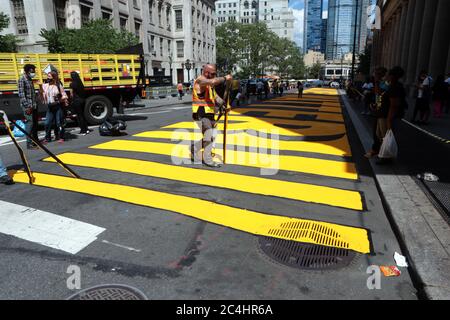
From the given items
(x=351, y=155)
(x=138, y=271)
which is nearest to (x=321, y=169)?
(x=351, y=155)

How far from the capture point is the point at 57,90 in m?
8.88

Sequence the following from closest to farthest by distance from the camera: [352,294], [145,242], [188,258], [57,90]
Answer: [352,294] → [188,258] → [145,242] → [57,90]

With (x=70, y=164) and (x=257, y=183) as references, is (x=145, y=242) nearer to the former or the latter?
(x=257, y=183)

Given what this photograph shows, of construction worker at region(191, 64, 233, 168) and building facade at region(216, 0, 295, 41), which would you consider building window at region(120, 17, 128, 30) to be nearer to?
construction worker at region(191, 64, 233, 168)

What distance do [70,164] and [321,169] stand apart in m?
4.99

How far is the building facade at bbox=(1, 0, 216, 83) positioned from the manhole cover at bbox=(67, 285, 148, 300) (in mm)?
34777

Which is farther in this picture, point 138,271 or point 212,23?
point 212,23

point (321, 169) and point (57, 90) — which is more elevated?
point (57, 90)

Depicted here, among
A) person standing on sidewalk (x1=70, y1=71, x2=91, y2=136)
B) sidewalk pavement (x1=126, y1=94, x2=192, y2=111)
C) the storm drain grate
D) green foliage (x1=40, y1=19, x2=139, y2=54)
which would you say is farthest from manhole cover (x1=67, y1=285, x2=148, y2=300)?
green foliage (x1=40, y1=19, x2=139, y2=54)

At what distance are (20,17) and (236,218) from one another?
3752 cm

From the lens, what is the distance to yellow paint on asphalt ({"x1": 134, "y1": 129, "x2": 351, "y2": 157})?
26.9ft

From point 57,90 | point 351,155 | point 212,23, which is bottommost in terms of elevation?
point 351,155

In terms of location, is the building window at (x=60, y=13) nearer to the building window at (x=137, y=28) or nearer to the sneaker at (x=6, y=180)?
the building window at (x=137, y=28)
